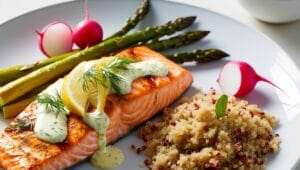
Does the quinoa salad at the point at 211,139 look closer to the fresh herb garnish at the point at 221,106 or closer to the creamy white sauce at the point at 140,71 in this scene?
the fresh herb garnish at the point at 221,106

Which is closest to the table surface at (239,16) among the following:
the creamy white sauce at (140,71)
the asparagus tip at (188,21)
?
the asparagus tip at (188,21)

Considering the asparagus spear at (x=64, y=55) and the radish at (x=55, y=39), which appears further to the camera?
the radish at (x=55, y=39)

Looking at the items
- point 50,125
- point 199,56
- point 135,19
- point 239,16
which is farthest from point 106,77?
point 239,16

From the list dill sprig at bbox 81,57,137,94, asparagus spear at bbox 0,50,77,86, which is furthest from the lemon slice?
asparagus spear at bbox 0,50,77,86

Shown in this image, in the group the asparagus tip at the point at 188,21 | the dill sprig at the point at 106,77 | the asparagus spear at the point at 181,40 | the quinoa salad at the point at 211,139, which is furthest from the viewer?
the asparagus tip at the point at 188,21

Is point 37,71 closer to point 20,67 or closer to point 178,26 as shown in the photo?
point 20,67

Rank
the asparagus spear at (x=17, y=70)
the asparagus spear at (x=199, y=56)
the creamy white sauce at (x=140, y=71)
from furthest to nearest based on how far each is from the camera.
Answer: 1. the asparagus spear at (x=199, y=56)
2. the asparagus spear at (x=17, y=70)
3. the creamy white sauce at (x=140, y=71)
